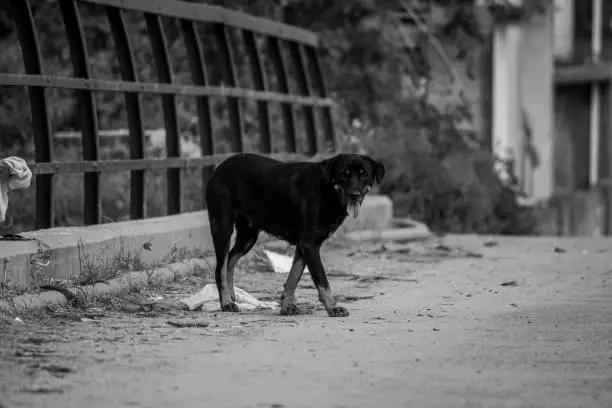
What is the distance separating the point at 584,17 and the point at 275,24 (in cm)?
1554

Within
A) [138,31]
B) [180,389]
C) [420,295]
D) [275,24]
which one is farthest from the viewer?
[138,31]

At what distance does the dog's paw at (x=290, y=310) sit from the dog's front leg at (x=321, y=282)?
21 cm

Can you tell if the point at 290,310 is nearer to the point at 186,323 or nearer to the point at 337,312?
the point at 337,312

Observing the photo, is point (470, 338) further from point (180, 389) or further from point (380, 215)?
point (380, 215)

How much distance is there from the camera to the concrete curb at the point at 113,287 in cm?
871

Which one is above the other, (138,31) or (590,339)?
(138,31)

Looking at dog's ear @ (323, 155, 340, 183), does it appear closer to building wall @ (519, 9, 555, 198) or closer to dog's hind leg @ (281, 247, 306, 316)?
dog's hind leg @ (281, 247, 306, 316)

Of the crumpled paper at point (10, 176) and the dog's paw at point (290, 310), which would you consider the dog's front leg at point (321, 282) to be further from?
the crumpled paper at point (10, 176)

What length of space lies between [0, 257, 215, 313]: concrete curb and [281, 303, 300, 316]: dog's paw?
1.11 meters

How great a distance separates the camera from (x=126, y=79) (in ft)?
38.7

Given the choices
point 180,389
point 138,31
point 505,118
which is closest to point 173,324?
point 180,389

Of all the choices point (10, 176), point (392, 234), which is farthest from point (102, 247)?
point (392, 234)

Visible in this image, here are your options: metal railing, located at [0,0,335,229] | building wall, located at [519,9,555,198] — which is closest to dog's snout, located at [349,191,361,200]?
metal railing, located at [0,0,335,229]

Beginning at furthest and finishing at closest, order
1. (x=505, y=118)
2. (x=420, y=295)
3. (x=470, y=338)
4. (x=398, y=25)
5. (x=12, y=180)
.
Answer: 1. (x=505, y=118)
2. (x=398, y=25)
3. (x=420, y=295)
4. (x=12, y=180)
5. (x=470, y=338)
